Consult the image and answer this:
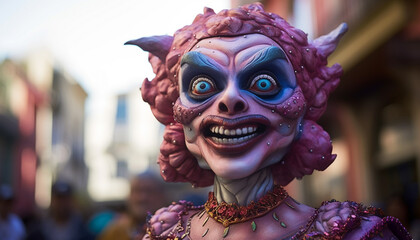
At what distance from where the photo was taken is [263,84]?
66.8 inches

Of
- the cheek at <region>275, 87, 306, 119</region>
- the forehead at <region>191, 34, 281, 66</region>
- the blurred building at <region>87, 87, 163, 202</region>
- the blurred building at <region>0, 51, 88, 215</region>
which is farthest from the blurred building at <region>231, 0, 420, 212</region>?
the blurred building at <region>87, 87, 163, 202</region>

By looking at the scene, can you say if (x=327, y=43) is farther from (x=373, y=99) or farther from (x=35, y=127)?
(x=35, y=127)

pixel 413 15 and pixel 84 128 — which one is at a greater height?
pixel 413 15

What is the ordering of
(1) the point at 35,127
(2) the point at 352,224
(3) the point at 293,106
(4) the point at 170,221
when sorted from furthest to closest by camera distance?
(1) the point at 35,127 < (4) the point at 170,221 < (3) the point at 293,106 < (2) the point at 352,224

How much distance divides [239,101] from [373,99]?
702 cm

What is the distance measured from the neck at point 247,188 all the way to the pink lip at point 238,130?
0.14 metres

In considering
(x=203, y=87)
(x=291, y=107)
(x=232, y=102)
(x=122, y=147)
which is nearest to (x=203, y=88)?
(x=203, y=87)

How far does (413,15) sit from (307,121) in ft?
14.3

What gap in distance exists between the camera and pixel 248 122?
165 centimetres

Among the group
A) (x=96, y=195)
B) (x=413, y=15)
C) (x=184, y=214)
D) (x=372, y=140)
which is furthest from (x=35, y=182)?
(x=184, y=214)

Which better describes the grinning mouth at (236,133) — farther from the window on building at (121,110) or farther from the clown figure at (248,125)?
the window on building at (121,110)

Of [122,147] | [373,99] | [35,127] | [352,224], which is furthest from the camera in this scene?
[122,147]

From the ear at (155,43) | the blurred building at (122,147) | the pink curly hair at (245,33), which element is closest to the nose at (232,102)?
the pink curly hair at (245,33)

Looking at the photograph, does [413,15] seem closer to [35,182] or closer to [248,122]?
[248,122]
